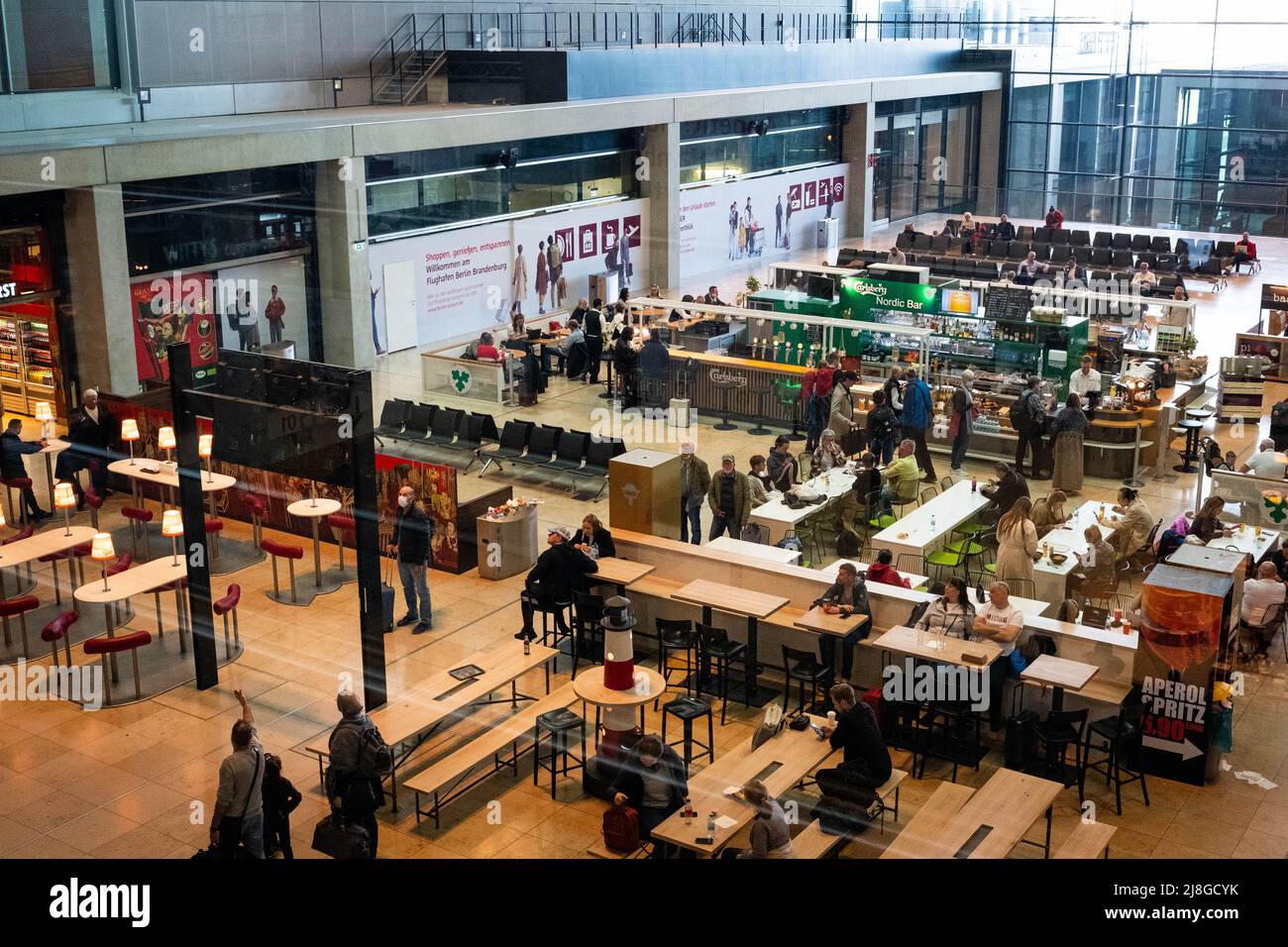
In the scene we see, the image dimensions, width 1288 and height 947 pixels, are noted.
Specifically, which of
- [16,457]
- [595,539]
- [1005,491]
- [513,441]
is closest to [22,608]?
[16,457]

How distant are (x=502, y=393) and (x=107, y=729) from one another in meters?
10.9

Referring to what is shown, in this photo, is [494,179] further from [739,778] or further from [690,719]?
[739,778]

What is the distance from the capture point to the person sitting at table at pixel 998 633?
1136cm

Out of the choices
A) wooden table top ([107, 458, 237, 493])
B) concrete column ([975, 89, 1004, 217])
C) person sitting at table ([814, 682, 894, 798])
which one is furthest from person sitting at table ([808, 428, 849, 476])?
concrete column ([975, 89, 1004, 217])

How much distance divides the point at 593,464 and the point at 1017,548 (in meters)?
6.51

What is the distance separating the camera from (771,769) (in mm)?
10117

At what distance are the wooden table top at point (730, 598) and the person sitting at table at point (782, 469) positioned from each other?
3285 millimetres

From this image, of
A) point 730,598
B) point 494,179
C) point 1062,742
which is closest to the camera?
point 1062,742

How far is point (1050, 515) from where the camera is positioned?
14898 mm

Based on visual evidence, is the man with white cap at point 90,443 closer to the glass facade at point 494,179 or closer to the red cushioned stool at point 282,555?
the red cushioned stool at point 282,555

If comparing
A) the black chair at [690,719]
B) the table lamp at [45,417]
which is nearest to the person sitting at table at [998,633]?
the black chair at [690,719]
